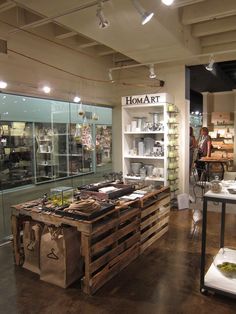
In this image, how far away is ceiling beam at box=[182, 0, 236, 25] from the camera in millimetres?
3402

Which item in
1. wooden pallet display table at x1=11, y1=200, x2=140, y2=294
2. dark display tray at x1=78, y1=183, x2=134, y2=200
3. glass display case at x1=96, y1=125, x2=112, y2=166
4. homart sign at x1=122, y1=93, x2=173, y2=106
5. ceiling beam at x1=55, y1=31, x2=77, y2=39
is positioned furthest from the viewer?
glass display case at x1=96, y1=125, x2=112, y2=166

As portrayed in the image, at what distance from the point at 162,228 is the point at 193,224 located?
2.34 ft

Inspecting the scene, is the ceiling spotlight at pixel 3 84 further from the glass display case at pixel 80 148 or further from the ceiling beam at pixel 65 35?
the glass display case at pixel 80 148

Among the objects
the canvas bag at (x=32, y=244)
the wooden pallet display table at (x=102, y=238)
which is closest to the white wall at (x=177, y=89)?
the wooden pallet display table at (x=102, y=238)

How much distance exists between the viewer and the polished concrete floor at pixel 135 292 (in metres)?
2.45

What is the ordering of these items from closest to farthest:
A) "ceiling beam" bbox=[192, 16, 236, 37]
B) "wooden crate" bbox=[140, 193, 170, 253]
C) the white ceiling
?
the white ceiling → "wooden crate" bbox=[140, 193, 170, 253] → "ceiling beam" bbox=[192, 16, 236, 37]

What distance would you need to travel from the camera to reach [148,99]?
524cm

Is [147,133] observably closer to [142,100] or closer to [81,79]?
[142,100]

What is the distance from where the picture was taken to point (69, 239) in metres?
2.75

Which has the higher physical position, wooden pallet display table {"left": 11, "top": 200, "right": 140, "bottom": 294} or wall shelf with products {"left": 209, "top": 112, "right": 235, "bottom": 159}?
wall shelf with products {"left": 209, "top": 112, "right": 235, "bottom": 159}

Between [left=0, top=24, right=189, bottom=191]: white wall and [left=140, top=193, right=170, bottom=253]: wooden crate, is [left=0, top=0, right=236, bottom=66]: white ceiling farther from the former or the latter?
[left=140, top=193, right=170, bottom=253]: wooden crate

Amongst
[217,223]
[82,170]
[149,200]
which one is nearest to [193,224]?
[217,223]

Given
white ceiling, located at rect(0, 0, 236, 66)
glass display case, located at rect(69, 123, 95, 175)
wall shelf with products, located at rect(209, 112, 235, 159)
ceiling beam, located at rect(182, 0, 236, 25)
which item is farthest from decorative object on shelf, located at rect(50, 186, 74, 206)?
wall shelf with products, located at rect(209, 112, 235, 159)

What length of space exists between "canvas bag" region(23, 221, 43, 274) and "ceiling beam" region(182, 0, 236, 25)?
331cm
